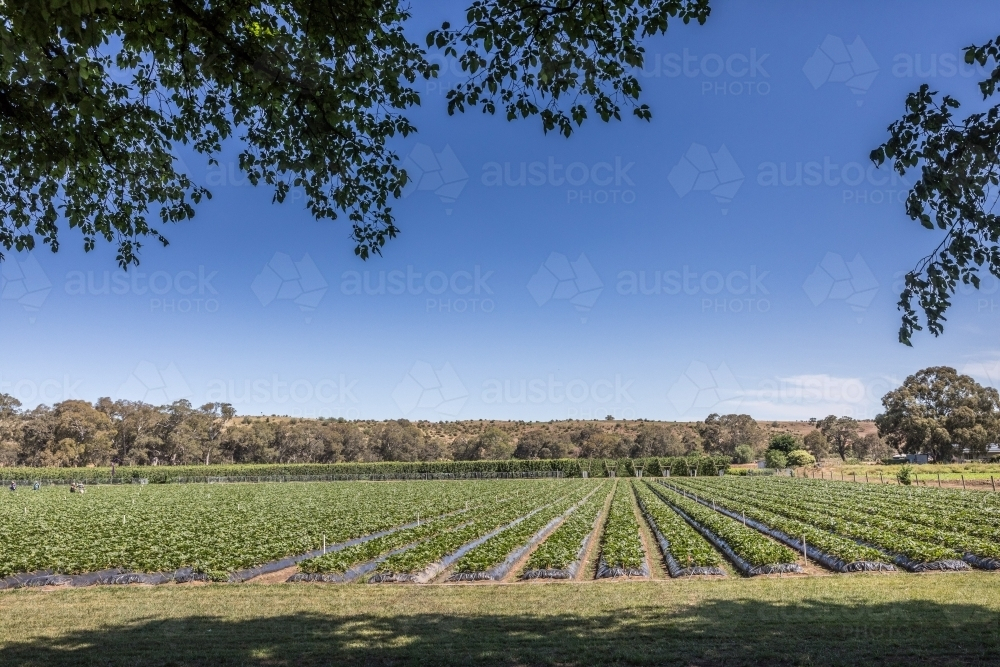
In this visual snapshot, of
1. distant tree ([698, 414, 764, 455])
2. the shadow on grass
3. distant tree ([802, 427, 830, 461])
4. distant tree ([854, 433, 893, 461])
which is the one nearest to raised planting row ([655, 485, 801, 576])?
the shadow on grass

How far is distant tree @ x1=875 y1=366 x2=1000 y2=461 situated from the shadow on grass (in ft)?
323

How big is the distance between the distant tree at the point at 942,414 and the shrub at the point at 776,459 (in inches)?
763

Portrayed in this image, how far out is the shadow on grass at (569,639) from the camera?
7805mm

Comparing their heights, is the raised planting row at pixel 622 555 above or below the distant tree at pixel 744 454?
above

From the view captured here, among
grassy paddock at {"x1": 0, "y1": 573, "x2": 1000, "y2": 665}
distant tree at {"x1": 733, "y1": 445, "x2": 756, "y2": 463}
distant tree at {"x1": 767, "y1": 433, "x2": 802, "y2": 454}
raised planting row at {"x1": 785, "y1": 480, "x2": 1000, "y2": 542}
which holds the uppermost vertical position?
distant tree at {"x1": 767, "y1": 433, "x2": 802, "y2": 454}

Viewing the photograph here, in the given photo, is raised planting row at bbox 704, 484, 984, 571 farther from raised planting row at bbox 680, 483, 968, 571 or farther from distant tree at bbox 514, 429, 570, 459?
distant tree at bbox 514, 429, 570, 459

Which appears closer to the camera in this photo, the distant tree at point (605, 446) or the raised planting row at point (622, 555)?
the raised planting row at point (622, 555)

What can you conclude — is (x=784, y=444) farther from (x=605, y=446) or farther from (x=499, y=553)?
(x=499, y=553)

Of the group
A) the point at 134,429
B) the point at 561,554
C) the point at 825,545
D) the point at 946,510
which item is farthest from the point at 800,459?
the point at 134,429

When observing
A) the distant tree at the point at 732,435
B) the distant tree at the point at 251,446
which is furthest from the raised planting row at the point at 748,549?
the distant tree at the point at 732,435

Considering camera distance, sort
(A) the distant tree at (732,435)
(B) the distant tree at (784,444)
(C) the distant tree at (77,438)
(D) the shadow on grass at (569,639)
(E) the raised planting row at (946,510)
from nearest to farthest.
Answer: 1. (D) the shadow on grass at (569,639)
2. (E) the raised planting row at (946,510)
3. (B) the distant tree at (784,444)
4. (C) the distant tree at (77,438)
5. (A) the distant tree at (732,435)

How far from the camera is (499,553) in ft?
56.9

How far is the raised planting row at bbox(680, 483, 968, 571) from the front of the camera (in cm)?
1577

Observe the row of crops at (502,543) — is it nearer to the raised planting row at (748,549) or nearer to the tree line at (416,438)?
the raised planting row at (748,549)
